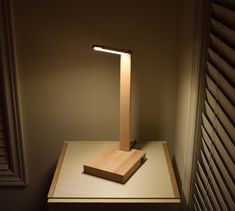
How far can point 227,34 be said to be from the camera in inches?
41.0

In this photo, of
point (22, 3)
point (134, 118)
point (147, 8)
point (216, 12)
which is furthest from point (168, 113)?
point (22, 3)

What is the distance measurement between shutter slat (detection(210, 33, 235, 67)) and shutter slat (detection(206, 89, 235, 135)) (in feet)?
0.48

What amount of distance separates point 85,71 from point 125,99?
0.95 feet

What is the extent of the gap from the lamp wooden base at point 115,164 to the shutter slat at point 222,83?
1.51 feet

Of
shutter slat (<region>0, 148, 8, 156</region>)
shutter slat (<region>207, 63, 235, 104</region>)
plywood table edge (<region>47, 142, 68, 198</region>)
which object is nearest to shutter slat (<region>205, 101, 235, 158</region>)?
shutter slat (<region>207, 63, 235, 104</region>)

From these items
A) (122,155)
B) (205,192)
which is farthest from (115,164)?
(205,192)

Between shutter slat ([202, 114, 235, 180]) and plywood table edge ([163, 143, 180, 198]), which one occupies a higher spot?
shutter slat ([202, 114, 235, 180])

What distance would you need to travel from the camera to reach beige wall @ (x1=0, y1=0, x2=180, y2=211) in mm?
1602

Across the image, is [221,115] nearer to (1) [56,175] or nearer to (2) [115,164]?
(2) [115,164]

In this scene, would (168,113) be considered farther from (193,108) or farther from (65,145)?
(65,145)

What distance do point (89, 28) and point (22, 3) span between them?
294 mm

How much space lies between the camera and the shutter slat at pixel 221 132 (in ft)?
3.30

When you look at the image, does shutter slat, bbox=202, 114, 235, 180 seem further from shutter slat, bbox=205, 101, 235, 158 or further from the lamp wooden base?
the lamp wooden base

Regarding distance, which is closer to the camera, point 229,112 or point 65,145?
point 229,112
